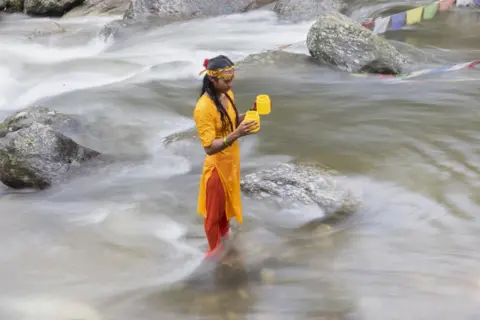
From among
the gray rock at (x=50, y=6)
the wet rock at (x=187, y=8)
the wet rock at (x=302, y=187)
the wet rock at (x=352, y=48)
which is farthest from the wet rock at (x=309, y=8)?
the wet rock at (x=302, y=187)

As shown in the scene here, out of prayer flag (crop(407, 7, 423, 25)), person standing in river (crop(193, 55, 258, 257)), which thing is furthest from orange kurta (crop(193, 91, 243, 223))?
prayer flag (crop(407, 7, 423, 25))

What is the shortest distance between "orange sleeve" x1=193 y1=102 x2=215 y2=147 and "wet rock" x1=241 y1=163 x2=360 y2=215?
1.76m

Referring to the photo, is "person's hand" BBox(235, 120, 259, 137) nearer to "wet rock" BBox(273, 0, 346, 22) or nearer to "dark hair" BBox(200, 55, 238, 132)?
"dark hair" BBox(200, 55, 238, 132)

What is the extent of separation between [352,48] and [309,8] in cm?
536

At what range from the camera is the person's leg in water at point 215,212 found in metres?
4.08

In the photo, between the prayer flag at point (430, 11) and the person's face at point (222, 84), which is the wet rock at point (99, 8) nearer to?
the prayer flag at point (430, 11)

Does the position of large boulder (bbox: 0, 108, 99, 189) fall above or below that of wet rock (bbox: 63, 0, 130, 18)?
below

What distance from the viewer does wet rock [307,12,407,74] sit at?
9586mm

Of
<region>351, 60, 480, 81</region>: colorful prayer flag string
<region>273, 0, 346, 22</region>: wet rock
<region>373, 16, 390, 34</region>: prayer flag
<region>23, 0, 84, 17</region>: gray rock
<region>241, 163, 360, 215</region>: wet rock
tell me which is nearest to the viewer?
<region>241, 163, 360, 215</region>: wet rock

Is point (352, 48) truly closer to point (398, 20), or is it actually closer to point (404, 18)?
point (398, 20)

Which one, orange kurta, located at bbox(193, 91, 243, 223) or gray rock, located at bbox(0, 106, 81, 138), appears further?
gray rock, located at bbox(0, 106, 81, 138)

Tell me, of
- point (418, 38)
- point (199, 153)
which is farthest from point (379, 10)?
point (199, 153)

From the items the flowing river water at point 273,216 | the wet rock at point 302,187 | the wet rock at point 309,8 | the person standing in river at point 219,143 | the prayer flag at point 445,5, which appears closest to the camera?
the person standing in river at point 219,143

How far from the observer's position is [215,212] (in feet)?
13.8
